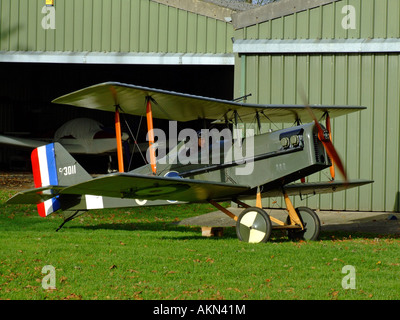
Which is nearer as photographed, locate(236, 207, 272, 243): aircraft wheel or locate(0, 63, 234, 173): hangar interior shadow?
locate(236, 207, 272, 243): aircraft wheel

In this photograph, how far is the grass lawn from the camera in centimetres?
607

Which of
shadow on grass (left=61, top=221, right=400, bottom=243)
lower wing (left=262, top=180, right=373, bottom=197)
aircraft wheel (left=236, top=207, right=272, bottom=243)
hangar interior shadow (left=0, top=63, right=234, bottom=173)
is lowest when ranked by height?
shadow on grass (left=61, top=221, right=400, bottom=243)

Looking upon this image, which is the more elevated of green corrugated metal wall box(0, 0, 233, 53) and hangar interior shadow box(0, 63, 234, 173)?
green corrugated metal wall box(0, 0, 233, 53)

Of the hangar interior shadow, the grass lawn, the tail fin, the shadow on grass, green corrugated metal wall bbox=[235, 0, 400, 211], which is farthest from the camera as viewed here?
the hangar interior shadow

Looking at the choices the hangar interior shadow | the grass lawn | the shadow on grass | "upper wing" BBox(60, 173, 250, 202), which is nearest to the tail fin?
the shadow on grass

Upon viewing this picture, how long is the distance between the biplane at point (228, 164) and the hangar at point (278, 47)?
3.85 m

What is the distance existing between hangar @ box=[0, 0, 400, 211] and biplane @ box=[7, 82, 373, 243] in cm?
385

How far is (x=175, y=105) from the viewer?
9.59 meters

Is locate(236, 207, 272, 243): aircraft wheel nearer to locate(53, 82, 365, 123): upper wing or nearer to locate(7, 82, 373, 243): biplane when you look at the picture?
locate(7, 82, 373, 243): biplane

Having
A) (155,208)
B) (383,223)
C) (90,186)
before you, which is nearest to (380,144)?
(383,223)

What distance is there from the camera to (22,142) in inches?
882

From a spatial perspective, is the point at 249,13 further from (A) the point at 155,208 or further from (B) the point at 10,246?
(B) the point at 10,246

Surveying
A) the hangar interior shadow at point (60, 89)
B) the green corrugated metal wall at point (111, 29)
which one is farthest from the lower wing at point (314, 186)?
the hangar interior shadow at point (60, 89)
